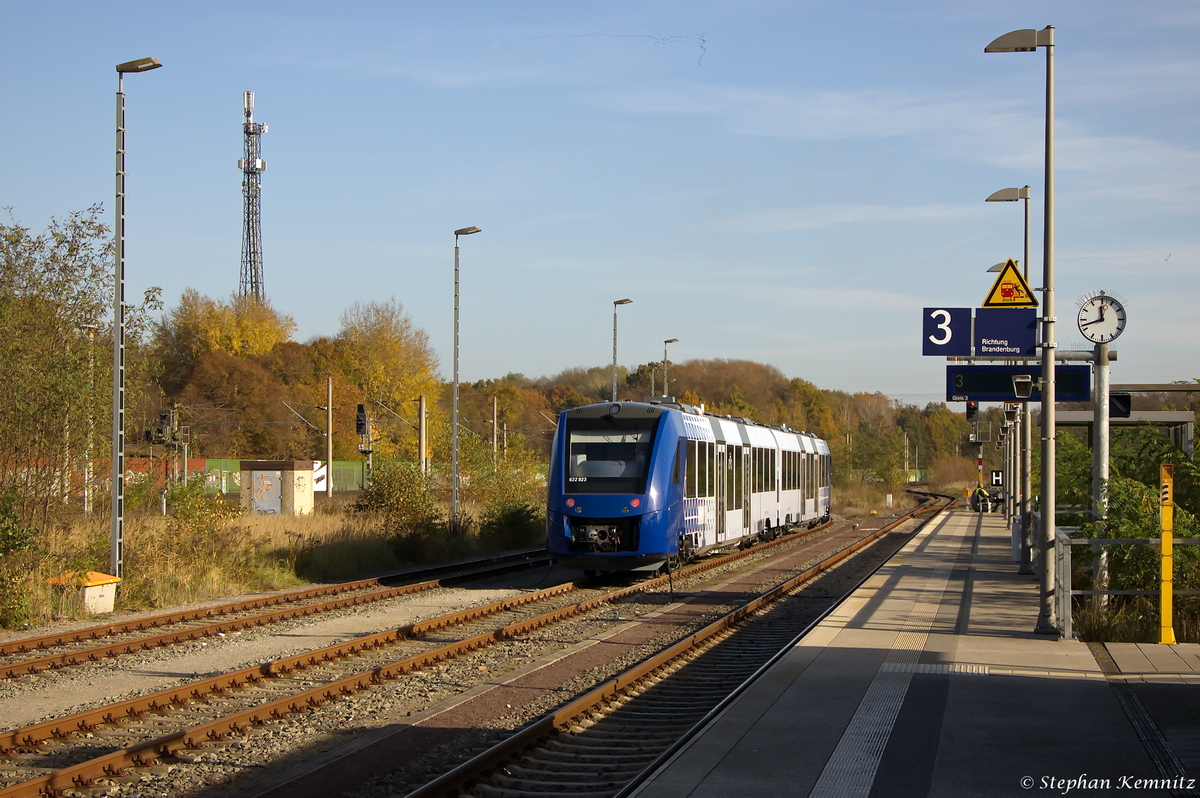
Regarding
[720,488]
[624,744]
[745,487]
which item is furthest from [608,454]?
[624,744]

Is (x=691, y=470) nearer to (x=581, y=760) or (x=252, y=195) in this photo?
(x=581, y=760)

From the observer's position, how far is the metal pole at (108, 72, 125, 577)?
1598 centimetres

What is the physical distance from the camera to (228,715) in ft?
29.0

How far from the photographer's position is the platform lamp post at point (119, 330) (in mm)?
15891

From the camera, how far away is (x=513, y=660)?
12.0 metres

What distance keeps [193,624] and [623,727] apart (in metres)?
7.82

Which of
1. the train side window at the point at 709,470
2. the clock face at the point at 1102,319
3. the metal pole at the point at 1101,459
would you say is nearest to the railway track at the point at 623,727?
the metal pole at the point at 1101,459

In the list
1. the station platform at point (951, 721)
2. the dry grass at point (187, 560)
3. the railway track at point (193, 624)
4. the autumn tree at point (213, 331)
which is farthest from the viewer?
the autumn tree at point (213, 331)

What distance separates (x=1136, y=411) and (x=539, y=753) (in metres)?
18.8

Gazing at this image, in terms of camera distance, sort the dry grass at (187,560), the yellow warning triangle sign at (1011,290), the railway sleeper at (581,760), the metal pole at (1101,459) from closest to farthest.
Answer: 1. the railway sleeper at (581,760)
2. the metal pole at (1101,459)
3. the yellow warning triangle sign at (1011,290)
4. the dry grass at (187,560)

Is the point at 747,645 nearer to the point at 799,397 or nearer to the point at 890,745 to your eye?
the point at 890,745

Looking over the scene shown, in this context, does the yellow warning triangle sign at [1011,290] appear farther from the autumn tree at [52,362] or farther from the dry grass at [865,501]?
the dry grass at [865,501]

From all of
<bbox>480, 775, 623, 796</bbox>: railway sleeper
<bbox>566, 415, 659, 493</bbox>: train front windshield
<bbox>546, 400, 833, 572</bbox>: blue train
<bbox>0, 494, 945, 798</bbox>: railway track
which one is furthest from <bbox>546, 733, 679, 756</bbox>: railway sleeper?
<bbox>566, 415, 659, 493</bbox>: train front windshield

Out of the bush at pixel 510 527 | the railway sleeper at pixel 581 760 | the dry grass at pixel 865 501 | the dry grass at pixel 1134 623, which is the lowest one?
the dry grass at pixel 865 501
